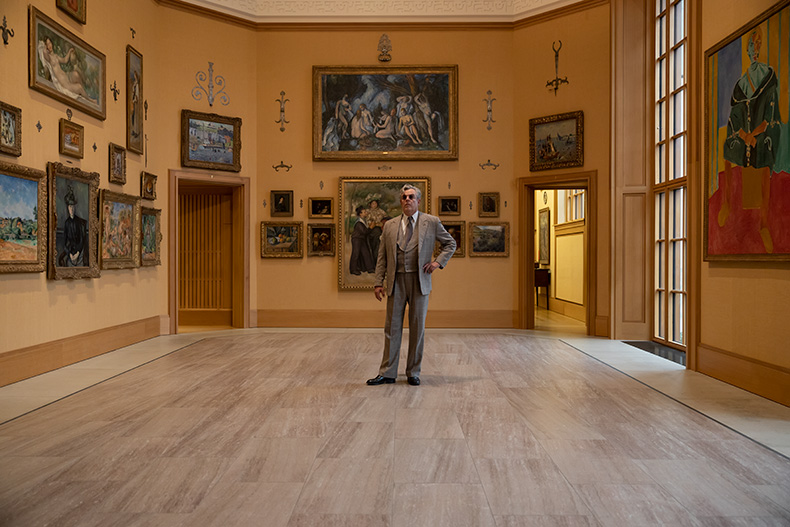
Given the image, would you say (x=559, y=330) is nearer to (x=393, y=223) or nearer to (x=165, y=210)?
(x=393, y=223)

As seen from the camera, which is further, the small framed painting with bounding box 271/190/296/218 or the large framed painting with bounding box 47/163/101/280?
the small framed painting with bounding box 271/190/296/218

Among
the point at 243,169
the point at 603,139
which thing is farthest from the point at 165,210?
the point at 603,139

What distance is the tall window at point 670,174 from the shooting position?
34.8ft

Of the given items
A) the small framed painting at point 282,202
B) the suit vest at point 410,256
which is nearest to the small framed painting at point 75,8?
the small framed painting at point 282,202

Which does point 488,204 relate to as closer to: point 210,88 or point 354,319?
point 354,319

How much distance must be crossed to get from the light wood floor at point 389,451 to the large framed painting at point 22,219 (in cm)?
154

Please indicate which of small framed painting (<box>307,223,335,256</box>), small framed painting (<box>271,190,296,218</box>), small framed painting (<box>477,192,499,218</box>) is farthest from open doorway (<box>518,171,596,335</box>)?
small framed painting (<box>271,190,296,218</box>)

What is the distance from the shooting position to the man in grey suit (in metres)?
7.20

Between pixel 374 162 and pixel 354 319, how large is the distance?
11.5 feet

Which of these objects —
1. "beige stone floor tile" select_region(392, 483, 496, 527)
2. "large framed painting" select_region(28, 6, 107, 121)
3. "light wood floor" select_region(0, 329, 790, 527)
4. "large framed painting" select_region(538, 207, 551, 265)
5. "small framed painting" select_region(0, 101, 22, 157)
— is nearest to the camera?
"beige stone floor tile" select_region(392, 483, 496, 527)

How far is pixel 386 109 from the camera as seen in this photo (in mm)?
13711

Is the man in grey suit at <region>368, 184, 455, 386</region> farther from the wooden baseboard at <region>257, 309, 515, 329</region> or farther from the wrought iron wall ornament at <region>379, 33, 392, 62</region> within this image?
the wrought iron wall ornament at <region>379, 33, 392, 62</region>

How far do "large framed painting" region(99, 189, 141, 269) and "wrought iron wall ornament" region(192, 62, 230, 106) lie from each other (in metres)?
2.95

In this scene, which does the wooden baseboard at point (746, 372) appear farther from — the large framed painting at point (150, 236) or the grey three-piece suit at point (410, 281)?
the large framed painting at point (150, 236)
